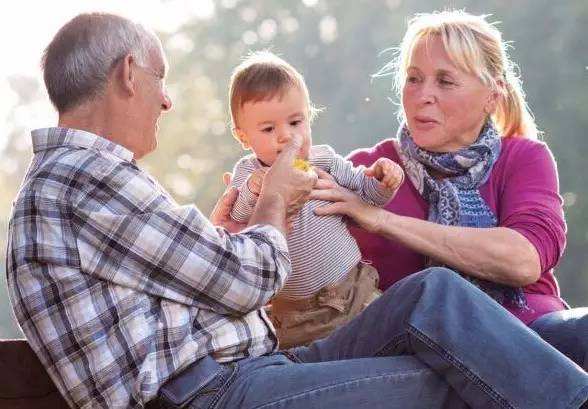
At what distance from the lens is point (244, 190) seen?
2795mm

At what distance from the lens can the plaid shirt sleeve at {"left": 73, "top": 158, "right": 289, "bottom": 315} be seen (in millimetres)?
2131

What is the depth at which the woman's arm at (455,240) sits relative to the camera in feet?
9.34

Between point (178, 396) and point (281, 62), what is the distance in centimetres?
104

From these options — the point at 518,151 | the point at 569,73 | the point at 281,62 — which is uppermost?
the point at 281,62

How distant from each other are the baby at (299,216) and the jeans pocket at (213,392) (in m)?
0.67

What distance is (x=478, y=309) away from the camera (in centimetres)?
222

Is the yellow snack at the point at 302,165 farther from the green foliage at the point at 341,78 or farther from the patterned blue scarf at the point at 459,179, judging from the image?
the green foliage at the point at 341,78

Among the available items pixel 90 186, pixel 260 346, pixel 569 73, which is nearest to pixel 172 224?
pixel 90 186

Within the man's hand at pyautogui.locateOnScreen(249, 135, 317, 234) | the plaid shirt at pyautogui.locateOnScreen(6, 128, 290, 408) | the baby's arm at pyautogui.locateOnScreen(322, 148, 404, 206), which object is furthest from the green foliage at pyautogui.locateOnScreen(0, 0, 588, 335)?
the plaid shirt at pyautogui.locateOnScreen(6, 128, 290, 408)

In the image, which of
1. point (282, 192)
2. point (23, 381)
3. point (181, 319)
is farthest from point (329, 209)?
point (23, 381)

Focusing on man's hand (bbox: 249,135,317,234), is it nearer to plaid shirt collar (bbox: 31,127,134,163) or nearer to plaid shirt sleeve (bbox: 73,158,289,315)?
plaid shirt sleeve (bbox: 73,158,289,315)

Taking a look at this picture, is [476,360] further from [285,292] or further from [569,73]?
[569,73]

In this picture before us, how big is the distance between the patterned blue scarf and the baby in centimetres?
24

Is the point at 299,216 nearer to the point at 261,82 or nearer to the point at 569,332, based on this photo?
the point at 261,82
